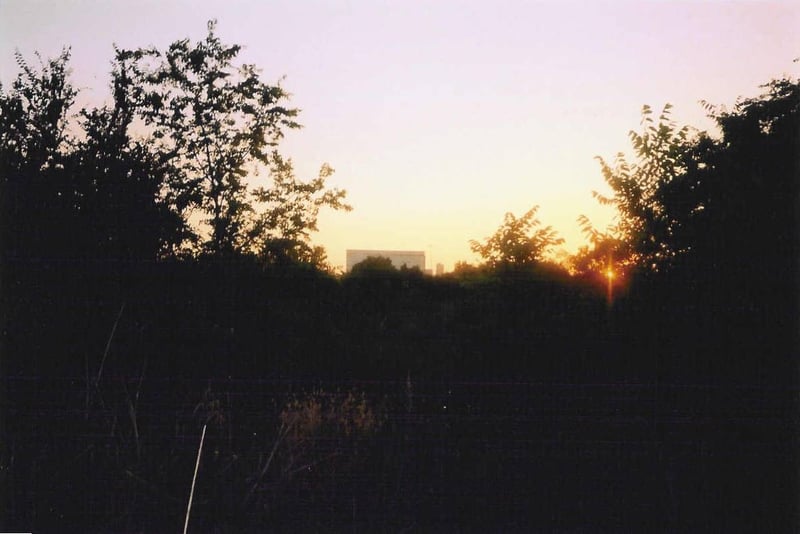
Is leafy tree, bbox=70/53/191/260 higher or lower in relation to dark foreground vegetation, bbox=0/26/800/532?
higher

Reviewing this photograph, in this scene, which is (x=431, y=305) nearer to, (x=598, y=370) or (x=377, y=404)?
(x=377, y=404)

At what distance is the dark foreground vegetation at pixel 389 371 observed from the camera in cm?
372

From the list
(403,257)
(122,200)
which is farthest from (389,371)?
(122,200)

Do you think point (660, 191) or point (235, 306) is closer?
point (235, 306)

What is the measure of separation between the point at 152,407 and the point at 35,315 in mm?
1164

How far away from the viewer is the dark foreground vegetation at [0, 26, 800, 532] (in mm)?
3725

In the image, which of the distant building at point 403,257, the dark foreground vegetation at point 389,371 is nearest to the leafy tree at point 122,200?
the dark foreground vegetation at point 389,371

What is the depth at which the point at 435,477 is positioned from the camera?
13.3ft

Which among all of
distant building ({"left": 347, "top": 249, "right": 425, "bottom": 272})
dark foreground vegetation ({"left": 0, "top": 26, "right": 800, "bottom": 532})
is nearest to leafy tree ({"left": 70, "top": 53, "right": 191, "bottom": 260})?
dark foreground vegetation ({"left": 0, "top": 26, "right": 800, "bottom": 532})

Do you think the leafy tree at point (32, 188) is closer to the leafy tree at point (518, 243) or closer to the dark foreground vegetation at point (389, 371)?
the dark foreground vegetation at point (389, 371)

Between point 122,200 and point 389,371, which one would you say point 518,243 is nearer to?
point 389,371

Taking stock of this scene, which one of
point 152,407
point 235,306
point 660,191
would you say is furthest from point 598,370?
point 152,407

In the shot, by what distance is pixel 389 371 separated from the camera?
474 centimetres

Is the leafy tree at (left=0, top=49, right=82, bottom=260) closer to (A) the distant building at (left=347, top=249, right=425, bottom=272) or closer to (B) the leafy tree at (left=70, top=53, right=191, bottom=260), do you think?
(B) the leafy tree at (left=70, top=53, right=191, bottom=260)
